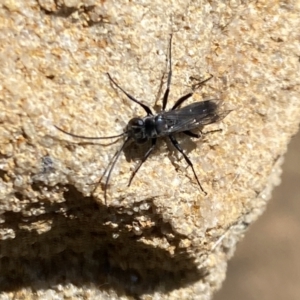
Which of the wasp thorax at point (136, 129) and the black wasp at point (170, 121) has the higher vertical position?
the black wasp at point (170, 121)

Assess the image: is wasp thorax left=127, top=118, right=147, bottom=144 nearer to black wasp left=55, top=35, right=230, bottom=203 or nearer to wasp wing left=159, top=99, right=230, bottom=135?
black wasp left=55, top=35, right=230, bottom=203

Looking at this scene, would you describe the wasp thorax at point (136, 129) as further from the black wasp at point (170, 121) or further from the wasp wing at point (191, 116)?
the wasp wing at point (191, 116)

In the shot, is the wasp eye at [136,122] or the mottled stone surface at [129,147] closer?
the mottled stone surface at [129,147]

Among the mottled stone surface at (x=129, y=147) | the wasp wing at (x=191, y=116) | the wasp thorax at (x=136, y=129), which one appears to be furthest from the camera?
the wasp wing at (x=191, y=116)

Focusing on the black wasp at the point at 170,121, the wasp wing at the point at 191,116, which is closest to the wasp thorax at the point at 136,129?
the black wasp at the point at 170,121

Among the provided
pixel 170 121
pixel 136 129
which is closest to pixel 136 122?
pixel 136 129

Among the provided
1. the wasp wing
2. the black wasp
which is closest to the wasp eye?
the black wasp
